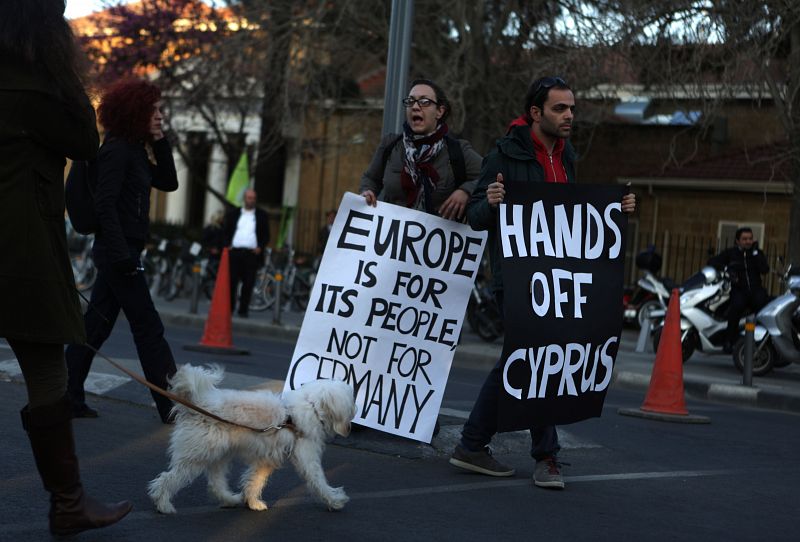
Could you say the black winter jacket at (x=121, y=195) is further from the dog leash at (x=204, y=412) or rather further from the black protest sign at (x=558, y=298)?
the black protest sign at (x=558, y=298)

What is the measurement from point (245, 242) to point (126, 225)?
38.7 feet

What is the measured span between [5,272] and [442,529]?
201 centimetres

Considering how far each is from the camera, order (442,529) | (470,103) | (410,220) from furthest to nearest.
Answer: (470,103)
(410,220)
(442,529)

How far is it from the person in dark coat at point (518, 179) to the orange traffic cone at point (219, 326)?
279 inches

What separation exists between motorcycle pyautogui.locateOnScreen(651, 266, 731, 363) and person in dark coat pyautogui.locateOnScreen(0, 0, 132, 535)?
11.4 m

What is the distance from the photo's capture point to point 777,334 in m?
13.8

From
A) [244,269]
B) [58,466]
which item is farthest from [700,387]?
[58,466]

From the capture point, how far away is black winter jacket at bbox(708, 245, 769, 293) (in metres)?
15.5

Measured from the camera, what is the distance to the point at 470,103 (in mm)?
22141

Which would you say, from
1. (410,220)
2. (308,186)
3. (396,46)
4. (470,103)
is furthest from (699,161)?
(410,220)

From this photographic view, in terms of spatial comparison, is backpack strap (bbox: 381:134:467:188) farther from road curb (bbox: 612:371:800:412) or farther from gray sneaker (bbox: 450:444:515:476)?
road curb (bbox: 612:371:800:412)

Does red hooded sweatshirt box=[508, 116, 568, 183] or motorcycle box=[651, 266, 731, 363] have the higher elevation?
red hooded sweatshirt box=[508, 116, 568, 183]

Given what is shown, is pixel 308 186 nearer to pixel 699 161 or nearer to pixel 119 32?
pixel 119 32

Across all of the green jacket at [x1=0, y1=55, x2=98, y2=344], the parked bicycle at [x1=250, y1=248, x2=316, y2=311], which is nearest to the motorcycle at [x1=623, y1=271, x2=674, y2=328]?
the parked bicycle at [x1=250, y1=248, x2=316, y2=311]
